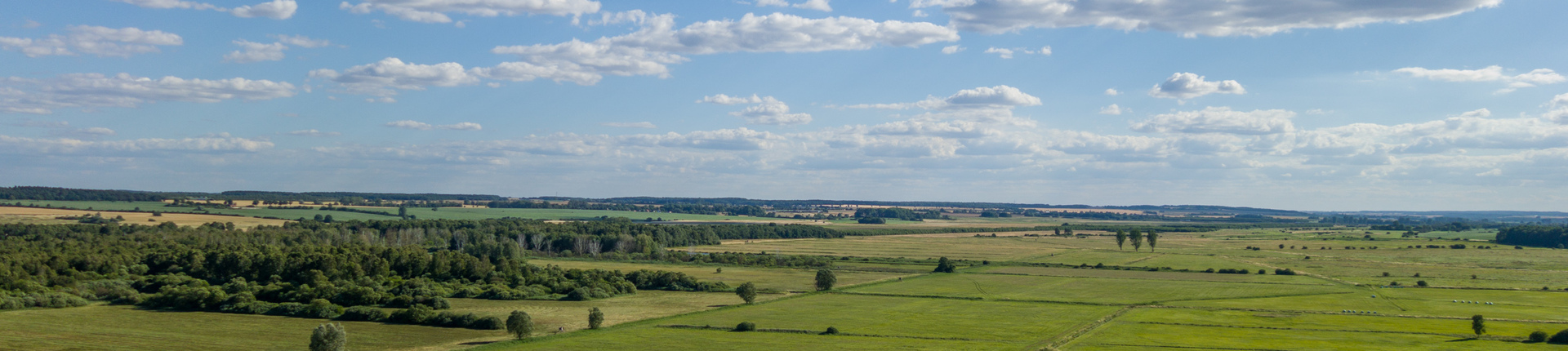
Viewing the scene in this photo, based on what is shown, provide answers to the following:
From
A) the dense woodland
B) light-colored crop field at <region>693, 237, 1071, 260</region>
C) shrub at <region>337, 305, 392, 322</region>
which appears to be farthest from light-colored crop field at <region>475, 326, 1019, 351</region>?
light-colored crop field at <region>693, 237, 1071, 260</region>

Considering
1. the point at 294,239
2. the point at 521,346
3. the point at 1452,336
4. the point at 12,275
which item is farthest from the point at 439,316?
the point at 294,239

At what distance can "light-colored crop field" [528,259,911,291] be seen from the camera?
10544 centimetres

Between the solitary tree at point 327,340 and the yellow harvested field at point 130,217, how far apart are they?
124m

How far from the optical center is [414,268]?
103062 millimetres

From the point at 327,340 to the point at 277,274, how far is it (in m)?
46.7

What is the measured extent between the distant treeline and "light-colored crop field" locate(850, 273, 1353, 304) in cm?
11815

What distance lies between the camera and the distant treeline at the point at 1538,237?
181375 millimetres

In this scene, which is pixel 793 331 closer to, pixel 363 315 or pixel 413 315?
pixel 413 315

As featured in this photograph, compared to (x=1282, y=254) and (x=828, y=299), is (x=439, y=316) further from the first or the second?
(x=1282, y=254)

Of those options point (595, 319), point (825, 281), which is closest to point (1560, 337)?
point (825, 281)

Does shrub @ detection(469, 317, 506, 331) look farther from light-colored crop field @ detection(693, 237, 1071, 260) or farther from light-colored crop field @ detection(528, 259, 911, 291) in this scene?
light-colored crop field @ detection(693, 237, 1071, 260)

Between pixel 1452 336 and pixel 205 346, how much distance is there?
81052 millimetres

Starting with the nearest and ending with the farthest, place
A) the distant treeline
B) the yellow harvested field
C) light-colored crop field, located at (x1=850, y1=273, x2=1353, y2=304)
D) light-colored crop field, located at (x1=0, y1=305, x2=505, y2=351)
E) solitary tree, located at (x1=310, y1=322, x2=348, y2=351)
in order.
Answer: solitary tree, located at (x1=310, y1=322, x2=348, y2=351) → light-colored crop field, located at (x1=0, y1=305, x2=505, y2=351) → light-colored crop field, located at (x1=850, y1=273, x2=1353, y2=304) → the yellow harvested field → the distant treeline

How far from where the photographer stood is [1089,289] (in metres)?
99.3
